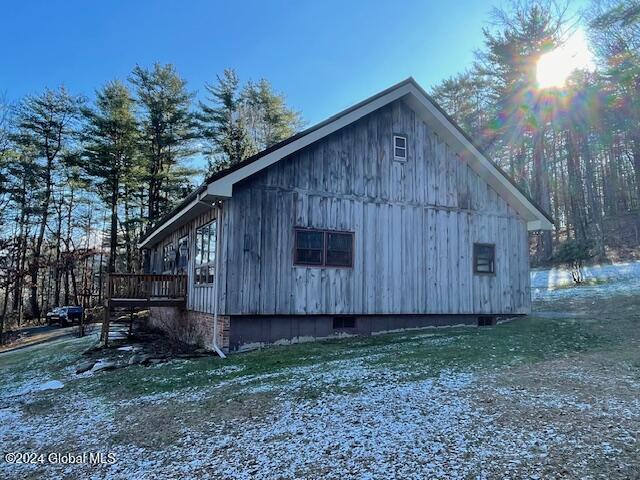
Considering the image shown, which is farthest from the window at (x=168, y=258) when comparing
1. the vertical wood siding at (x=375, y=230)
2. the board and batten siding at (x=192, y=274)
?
the vertical wood siding at (x=375, y=230)

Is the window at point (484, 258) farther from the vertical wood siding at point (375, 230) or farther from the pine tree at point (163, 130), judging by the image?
the pine tree at point (163, 130)

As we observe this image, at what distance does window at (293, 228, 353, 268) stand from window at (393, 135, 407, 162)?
269 cm

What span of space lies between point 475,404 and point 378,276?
6.04m

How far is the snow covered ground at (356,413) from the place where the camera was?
147 inches

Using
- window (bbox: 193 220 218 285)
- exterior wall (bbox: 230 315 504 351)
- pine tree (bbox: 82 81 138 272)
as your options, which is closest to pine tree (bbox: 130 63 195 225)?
pine tree (bbox: 82 81 138 272)

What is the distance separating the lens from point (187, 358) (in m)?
9.33

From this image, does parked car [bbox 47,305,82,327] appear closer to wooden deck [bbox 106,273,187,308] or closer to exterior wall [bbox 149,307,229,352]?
exterior wall [bbox 149,307,229,352]

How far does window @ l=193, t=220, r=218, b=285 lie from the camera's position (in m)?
10.3

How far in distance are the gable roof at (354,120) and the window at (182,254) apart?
1.81 ft

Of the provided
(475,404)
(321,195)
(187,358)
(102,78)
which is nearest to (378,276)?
(321,195)

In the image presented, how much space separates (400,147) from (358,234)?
2828mm

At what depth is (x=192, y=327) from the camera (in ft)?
37.8

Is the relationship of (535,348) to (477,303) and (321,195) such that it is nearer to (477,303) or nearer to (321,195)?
(477,303)

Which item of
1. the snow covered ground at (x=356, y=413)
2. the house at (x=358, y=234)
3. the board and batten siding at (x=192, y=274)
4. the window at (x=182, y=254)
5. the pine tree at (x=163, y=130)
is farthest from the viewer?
the pine tree at (x=163, y=130)
